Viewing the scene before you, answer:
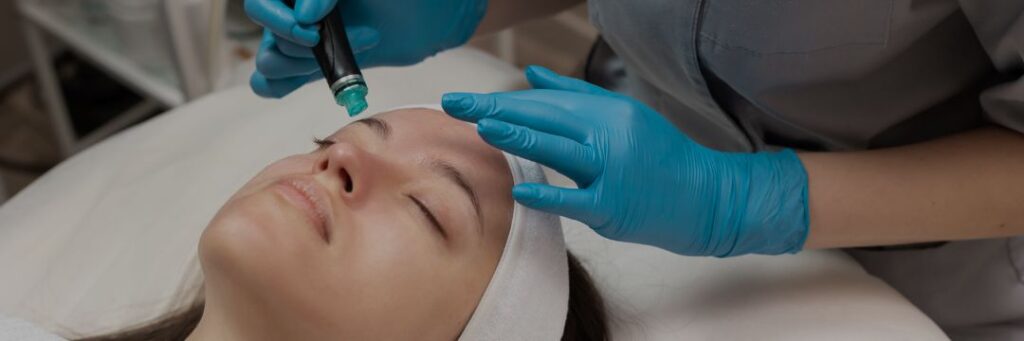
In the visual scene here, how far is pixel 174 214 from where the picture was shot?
1336 mm

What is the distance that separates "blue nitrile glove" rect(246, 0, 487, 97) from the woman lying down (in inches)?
5.9

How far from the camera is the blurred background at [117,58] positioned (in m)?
1.71

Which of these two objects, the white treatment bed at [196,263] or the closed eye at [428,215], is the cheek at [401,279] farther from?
the white treatment bed at [196,263]

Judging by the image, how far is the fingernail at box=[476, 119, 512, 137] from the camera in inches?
32.7

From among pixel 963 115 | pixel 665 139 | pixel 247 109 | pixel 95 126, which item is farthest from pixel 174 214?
pixel 95 126

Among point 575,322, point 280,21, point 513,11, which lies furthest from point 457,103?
point 513,11

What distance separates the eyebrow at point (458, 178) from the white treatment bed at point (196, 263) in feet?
0.92

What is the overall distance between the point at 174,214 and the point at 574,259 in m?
0.59

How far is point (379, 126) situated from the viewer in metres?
1.02

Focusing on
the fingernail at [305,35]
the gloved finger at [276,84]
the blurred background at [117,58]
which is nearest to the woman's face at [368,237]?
the fingernail at [305,35]

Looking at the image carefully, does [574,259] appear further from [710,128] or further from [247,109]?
[247,109]

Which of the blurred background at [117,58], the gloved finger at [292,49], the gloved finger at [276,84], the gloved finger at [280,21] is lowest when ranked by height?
the blurred background at [117,58]

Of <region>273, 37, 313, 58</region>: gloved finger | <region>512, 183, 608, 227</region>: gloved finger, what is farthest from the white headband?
<region>273, 37, 313, 58</region>: gloved finger

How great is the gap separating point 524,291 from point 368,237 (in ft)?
0.58
